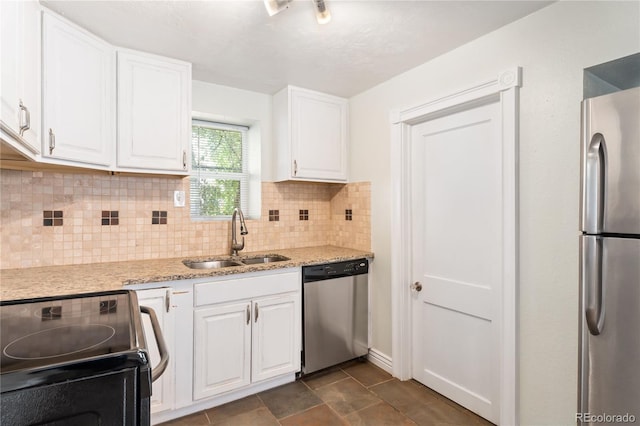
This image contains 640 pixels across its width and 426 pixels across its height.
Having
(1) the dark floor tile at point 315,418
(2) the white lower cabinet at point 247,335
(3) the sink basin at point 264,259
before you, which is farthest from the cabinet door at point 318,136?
(1) the dark floor tile at point 315,418

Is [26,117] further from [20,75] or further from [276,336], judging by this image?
[276,336]

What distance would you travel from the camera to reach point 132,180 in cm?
246

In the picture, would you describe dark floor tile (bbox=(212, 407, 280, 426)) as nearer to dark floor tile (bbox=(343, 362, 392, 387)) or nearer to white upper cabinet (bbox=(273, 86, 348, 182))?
dark floor tile (bbox=(343, 362, 392, 387))

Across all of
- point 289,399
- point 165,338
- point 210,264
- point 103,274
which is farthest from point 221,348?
point 103,274

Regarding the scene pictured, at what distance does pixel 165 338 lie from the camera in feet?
6.56

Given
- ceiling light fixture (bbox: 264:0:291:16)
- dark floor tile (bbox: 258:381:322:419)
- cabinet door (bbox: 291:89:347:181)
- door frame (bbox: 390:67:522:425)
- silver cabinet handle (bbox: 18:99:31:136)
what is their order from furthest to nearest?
1. cabinet door (bbox: 291:89:347:181)
2. dark floor tile (bbox: 258:381:322:419)
3. door frame (bbox: 390:67:522:425)
4. ceiling light fixture (bbox: 264:0:291:16)
5. silver cabinet handle (bbox: 18:99:31:136)

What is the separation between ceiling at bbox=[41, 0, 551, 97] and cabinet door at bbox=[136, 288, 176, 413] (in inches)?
58.8

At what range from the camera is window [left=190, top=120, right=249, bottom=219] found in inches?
114

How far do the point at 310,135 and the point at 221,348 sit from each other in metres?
1.80

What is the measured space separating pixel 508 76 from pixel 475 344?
162 cm

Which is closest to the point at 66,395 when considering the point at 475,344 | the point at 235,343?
the point at 235,343

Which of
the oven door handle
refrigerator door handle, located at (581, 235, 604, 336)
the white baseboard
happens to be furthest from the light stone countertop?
refrigerator door handle, located at (581, 235, 604, 336)

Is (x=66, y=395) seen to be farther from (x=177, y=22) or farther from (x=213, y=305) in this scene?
(x=177, y=22)

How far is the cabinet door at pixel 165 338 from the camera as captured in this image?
1.96 meters
